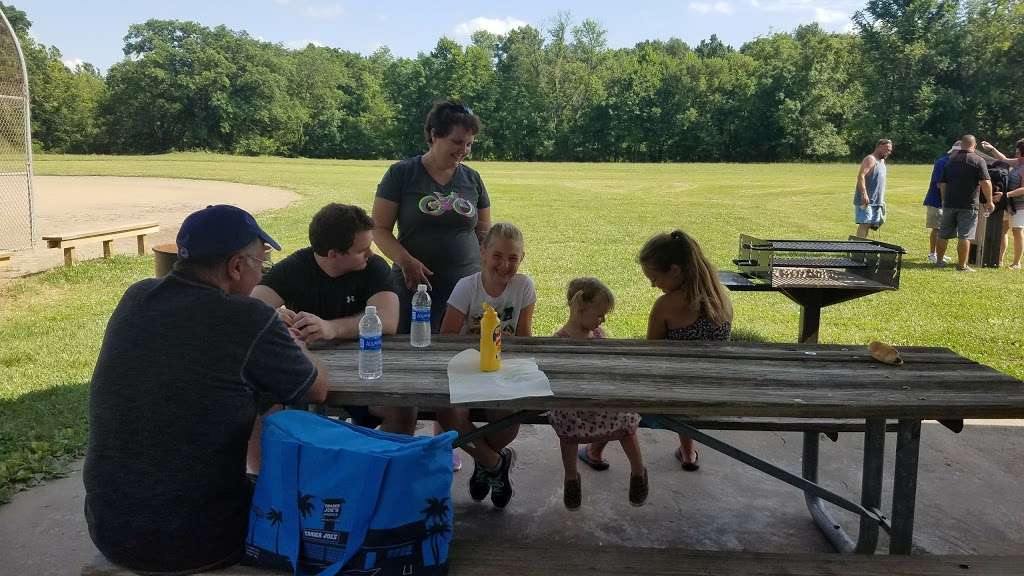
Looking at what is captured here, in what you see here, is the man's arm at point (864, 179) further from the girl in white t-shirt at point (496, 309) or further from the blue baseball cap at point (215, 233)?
the blue baseball cap at point (215, 233)

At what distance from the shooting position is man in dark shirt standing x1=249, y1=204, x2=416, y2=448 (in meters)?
3.14

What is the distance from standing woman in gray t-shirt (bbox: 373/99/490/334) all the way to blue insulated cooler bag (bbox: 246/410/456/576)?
1.97m

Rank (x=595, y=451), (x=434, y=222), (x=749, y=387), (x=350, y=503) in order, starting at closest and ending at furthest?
(x=350, y=503)
(x=749, y=387)
(x=595, y=451)
(x=434, y=222)

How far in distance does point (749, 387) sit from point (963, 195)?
31.4 feet

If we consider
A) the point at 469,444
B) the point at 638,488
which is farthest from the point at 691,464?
the point at 469,444

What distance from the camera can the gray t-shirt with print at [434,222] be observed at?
3998mm

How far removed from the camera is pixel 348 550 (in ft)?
6.29

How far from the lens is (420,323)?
10.2ft

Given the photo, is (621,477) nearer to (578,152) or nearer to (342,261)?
(342,261)

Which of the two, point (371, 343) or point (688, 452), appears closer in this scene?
point (371, 343)

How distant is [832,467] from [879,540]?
2.55 ft

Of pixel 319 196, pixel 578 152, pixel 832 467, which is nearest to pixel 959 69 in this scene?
pixel 578 152

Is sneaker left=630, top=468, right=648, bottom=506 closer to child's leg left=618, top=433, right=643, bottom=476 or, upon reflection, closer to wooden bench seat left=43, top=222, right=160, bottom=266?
child's leg left=618, top=433, right=643, bottom=476

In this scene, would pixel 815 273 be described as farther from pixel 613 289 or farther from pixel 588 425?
pixel 613 289
